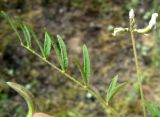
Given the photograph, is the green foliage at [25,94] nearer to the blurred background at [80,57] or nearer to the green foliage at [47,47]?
the green foliage at [47,47]

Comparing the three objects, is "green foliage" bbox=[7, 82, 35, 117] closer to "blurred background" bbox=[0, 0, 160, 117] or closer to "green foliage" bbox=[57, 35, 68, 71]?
"green foliage" bbox=[57, 35, 68, 71]

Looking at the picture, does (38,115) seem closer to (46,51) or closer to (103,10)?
(46,51)

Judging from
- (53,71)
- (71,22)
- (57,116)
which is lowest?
(57,116)

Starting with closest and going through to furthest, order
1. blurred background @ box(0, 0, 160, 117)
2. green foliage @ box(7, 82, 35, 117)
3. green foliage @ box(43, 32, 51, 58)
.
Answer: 1. green foliage @ box(7, 82, 35, 117)
2. green foliage @ box(43, 32, 51, 58)
3. blurred background @ box(0, 0, 160, 117)

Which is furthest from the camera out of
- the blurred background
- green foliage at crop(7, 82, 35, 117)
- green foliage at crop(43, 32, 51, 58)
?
the blurred background

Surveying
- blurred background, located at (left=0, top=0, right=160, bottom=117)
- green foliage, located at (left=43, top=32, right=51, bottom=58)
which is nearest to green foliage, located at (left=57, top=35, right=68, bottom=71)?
green foliage, located at (left=43, top=32, right=51, bottom=58)

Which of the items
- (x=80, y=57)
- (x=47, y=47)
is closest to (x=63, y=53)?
(x=47, y=47)

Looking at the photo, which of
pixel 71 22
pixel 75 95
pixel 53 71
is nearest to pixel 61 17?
pixel 71 22

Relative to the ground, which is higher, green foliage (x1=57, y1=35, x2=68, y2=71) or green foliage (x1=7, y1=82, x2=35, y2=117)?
green foliage (x1=57, y1=35, x2=68, y2=71)
